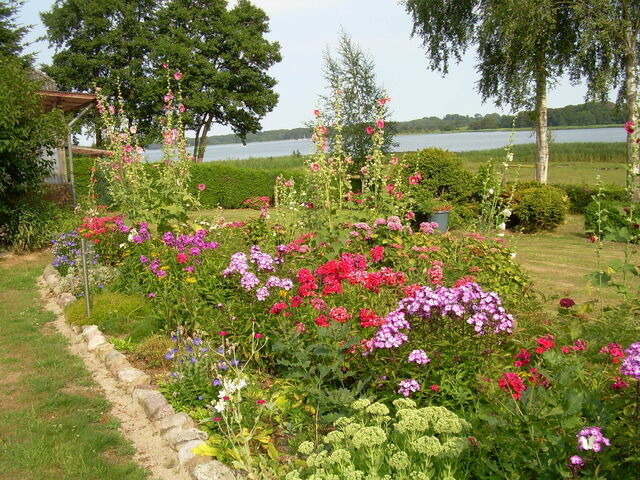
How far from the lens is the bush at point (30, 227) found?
379 inches

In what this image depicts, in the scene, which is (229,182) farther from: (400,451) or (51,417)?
(400,451)

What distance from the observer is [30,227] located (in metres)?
9.61

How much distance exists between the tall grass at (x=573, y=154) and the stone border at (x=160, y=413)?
27.9 meters

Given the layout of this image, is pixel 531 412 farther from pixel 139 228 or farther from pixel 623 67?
pixel 623 67

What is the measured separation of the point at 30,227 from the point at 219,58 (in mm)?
27119

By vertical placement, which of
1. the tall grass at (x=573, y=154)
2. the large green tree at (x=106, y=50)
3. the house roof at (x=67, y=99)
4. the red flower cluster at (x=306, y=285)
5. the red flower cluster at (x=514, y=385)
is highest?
the large green tree at (x=106, y=50)

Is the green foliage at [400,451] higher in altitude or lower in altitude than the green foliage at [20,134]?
lower

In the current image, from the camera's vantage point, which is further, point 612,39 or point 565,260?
point 612,39

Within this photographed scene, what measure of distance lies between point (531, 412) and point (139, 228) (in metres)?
5.66

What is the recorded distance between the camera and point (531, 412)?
2154 mm

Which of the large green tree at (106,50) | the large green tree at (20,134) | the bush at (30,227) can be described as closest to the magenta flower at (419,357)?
the bush at (30,227)

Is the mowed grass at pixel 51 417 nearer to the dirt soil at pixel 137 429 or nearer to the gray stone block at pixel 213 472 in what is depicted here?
the dirt soil at pixel 137 429

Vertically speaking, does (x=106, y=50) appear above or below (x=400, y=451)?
above

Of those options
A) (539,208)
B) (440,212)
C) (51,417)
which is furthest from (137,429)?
(539,208)
